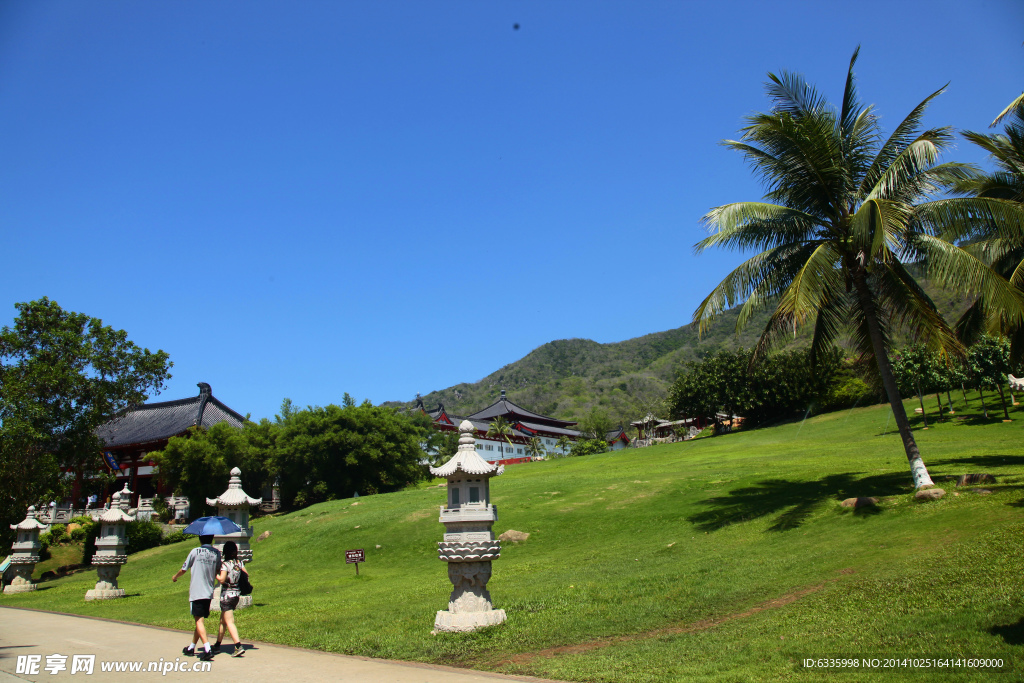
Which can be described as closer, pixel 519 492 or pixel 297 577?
pixel 297 577

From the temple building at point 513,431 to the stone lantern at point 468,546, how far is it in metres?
64.2

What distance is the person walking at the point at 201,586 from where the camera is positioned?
28.4 ft

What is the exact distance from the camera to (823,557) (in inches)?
480

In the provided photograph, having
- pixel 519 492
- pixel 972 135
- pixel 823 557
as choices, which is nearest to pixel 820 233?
pixel 972 135

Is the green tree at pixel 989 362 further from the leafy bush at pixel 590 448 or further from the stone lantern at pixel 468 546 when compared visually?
the leafy bush at pixel 590 448

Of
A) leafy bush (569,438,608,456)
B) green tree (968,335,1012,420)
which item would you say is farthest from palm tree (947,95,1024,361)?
leafy bush (569,438,608,456)

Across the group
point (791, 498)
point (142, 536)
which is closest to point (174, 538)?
point (142, 536)

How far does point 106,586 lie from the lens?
68.6ft

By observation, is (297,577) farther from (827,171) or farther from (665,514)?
(827,171)

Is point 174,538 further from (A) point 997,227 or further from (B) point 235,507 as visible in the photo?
(A) point 997,227

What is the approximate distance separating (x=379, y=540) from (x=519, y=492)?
8466 mm

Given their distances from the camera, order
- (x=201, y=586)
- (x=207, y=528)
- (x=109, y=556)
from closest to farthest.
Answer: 1. (x=201, y=586)
2. (x=207, y=528)
3. (x=109, y=556)

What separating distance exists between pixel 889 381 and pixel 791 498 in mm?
4782

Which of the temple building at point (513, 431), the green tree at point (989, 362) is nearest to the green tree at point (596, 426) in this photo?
the temple building at point (513, 431)
